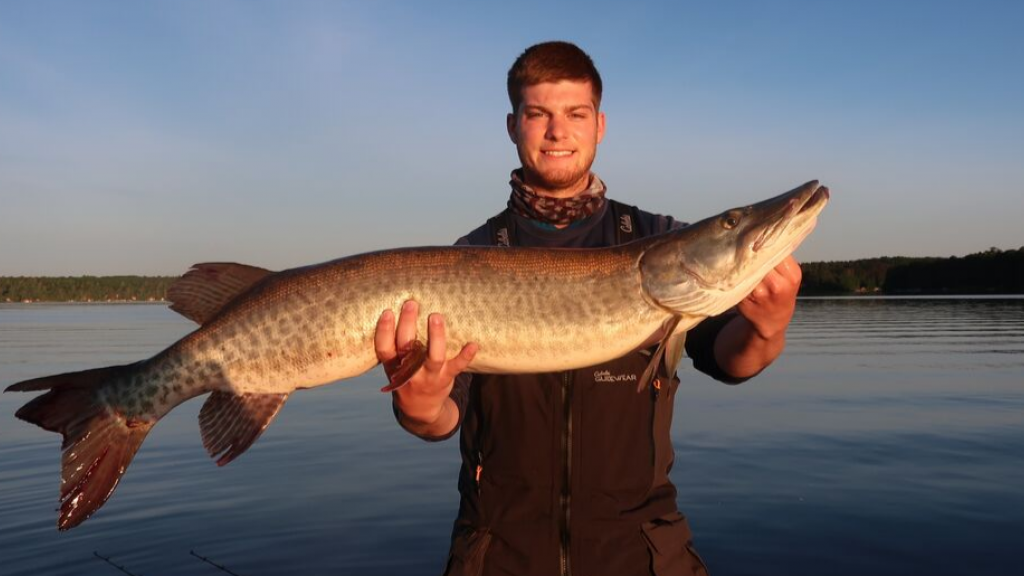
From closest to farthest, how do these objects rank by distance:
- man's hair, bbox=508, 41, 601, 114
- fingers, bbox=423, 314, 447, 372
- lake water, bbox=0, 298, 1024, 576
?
fingers, bbox=423, 314, 447, 372, man's hair, bbox=508, 41, 601, 114, lake water, bbox=0, 298, 1024, 576

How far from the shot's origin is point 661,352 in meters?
3.36

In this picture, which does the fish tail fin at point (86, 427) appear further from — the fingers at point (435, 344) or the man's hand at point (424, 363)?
the fingers at point (435, 344)

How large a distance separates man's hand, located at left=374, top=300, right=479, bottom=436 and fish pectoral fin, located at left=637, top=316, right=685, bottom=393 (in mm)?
693

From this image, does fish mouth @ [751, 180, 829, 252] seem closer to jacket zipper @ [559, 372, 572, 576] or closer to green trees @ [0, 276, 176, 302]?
jacket zipper @ [559, 372, 572, 576]

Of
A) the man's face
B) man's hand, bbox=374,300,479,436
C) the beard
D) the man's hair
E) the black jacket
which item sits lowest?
the black jacket

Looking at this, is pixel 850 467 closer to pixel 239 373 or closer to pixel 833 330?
pixel 239 373

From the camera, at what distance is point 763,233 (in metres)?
3.45

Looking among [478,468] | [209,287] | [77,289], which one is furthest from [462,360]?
[77,289]

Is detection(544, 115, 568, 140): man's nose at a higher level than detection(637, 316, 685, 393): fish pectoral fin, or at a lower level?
higher

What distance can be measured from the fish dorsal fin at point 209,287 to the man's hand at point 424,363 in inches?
27.9

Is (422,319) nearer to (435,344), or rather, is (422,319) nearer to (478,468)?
(435,344)

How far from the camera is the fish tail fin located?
3.41 meters

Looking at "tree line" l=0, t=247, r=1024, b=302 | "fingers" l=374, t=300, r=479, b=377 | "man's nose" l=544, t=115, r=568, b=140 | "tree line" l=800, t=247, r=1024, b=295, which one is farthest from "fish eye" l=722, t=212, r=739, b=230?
"tree line" l=800, t=247, r=1024, b=295

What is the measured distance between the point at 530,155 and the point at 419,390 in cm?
124
